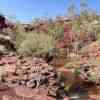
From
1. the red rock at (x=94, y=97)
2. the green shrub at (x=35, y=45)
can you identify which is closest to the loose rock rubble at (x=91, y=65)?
the red rock at (x=94, y=97)

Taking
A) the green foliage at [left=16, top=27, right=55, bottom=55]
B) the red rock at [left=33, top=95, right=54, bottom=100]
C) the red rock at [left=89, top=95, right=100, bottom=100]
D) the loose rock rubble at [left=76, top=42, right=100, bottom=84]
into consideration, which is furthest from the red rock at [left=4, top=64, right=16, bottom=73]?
the green foliage at [left=16, top=27, right=55, bottom=55]

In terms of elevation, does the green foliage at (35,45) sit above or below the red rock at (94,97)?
above

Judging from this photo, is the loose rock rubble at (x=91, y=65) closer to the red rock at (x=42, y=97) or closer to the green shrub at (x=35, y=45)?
the green shrub at (x=35, y=45)

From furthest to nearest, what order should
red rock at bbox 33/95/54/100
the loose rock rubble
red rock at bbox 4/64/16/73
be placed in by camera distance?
the loose rock rubble → red rock at bbox 4/64/16/73 → red rock at bbox 33/95/54/100

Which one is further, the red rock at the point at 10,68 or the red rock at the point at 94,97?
the red rock at the point at 10,68

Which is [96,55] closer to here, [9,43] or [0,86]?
[9,43]

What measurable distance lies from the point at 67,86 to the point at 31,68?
135 cm

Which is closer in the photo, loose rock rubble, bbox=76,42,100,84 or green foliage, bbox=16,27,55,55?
loose rock rubble, bbox=76,42,100,84

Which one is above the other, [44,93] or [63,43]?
[63,43]

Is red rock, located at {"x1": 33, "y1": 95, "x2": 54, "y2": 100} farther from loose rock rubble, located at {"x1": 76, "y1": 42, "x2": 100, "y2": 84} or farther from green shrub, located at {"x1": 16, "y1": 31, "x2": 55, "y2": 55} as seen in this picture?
green shrub, located at {"x1": 16, "y1": 31, "x2": 55, "y2": 55}

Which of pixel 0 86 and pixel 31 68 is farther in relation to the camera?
pixel 31 68

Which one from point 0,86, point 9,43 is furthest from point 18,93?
point 9,43

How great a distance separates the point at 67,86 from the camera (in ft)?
29.2

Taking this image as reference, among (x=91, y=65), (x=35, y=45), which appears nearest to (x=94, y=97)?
(x=91, y=65)
